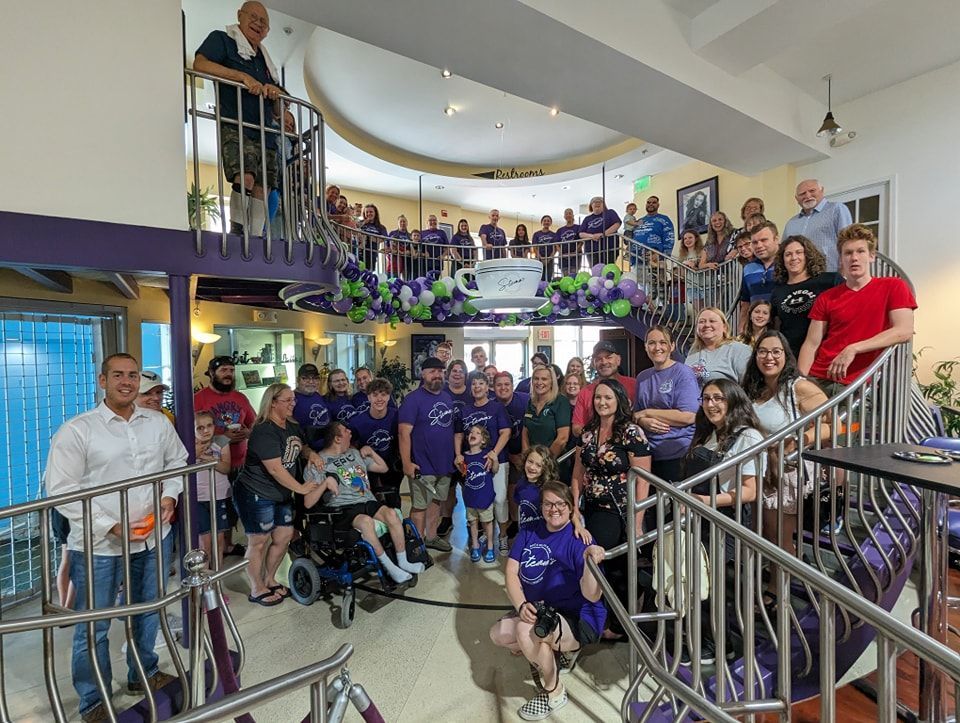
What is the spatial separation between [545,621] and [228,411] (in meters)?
3.14

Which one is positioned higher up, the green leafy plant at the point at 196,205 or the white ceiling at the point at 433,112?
the white ceiling at the point at 433,112

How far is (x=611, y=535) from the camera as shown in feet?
8.77

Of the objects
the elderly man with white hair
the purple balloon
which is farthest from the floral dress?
the purple balloon

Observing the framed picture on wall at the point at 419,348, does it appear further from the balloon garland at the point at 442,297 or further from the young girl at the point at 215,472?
the young girl at the point at 215,472

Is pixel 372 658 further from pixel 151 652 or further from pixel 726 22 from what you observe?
pixel 726 22

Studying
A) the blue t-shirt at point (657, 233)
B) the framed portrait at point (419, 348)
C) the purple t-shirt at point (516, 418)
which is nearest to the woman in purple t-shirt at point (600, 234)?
the blue t-shirt at point (657, 233)

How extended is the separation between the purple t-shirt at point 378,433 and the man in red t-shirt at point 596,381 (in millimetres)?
1598

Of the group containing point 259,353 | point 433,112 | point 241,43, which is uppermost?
point 433,112

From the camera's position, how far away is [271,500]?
3203 mm

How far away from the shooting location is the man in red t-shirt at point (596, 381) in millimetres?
3383

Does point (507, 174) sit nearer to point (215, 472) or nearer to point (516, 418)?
point (516, 418)

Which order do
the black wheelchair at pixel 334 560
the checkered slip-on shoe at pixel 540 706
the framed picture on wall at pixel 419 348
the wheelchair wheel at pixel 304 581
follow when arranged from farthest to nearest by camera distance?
the framed picture on wall at pixel 419 348, the wheelchair wheel at pixel 304 581, the black wheelchair at pixel 334 560, the checkered slip-on shoe at pixel 540 706

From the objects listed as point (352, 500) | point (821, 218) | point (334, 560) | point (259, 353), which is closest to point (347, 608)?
point (334, 560)

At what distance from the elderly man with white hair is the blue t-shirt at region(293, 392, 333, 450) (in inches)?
172
